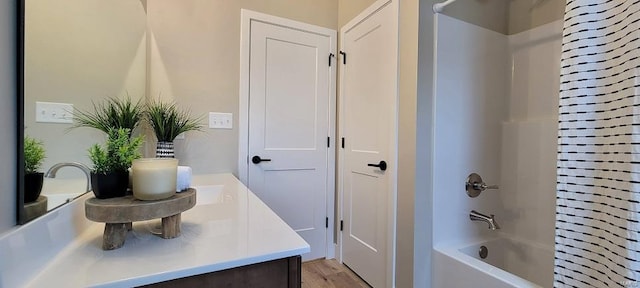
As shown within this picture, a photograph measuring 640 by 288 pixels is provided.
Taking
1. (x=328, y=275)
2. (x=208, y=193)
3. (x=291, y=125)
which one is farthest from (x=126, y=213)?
(x=328, y=275)

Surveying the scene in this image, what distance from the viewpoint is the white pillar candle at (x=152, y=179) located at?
27.2 inches

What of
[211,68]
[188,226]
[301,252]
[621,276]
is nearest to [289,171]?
[211,68]

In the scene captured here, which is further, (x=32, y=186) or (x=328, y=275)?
(x=328, y=275)

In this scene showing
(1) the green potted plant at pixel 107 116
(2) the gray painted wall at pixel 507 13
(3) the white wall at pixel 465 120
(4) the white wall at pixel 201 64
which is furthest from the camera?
(4) the white wall at pixel 201 64

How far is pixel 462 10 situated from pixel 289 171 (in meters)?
1.72

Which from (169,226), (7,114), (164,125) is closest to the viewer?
(7,114)

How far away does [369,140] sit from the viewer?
2049mm

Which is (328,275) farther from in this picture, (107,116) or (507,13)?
(507,13)

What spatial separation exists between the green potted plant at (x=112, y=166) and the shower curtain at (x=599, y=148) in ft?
5.04

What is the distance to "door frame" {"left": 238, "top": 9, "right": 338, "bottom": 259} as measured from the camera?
84.7 inches

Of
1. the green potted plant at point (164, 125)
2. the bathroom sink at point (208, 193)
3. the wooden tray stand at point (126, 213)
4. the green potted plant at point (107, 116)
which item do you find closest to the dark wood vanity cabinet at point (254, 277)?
the wooden tray stand at point (126, 213)

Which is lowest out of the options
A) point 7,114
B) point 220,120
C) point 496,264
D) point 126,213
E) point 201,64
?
point 496,264

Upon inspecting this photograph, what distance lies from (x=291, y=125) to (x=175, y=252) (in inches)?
67.8

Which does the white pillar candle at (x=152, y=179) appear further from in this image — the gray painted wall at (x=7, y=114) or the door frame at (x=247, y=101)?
the door frame at (x=247, y=101)
